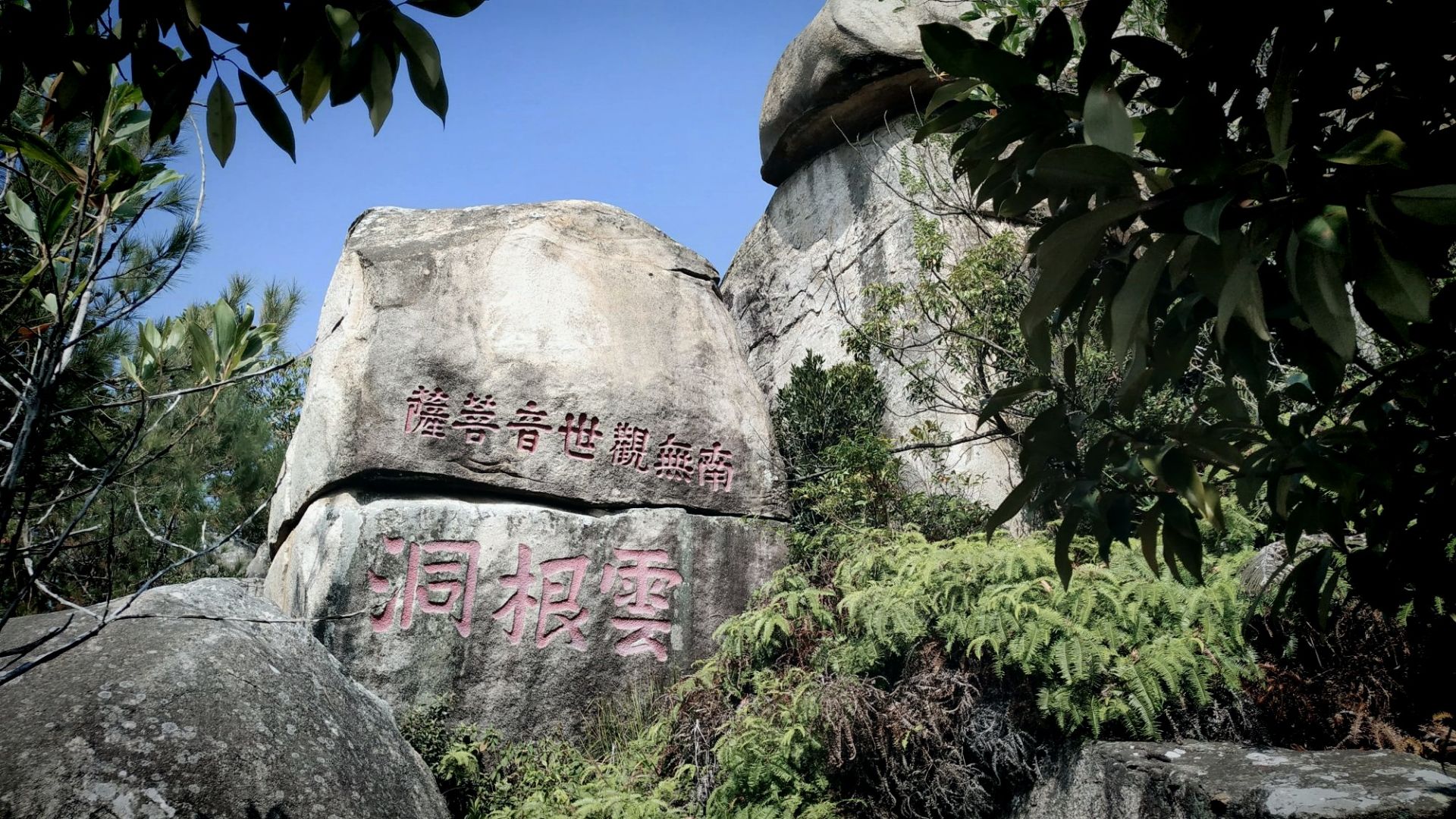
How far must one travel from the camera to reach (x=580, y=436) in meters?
6.21

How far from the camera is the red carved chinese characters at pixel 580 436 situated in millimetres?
6180

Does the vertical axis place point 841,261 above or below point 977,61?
above

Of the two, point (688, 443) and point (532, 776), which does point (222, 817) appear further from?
point (688, 443)

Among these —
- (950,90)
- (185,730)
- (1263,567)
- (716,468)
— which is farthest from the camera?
(716,468)

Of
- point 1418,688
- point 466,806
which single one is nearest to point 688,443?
point 466,806

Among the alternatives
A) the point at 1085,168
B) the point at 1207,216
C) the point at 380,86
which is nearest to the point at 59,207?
the point at 380,86

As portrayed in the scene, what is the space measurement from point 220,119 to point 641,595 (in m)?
4.85

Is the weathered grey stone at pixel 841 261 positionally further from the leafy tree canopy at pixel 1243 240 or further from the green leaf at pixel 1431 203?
the green leaf at pixel 1431 203

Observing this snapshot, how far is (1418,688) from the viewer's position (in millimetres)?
1670

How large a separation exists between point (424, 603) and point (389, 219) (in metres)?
2.90

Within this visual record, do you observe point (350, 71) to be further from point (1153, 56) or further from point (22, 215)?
point (22, 215)

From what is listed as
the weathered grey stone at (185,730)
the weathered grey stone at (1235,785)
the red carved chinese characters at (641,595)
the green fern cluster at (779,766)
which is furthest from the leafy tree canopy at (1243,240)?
the red carved chinese characters at (641,595)

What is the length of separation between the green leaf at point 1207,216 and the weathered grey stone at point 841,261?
639 centimetres

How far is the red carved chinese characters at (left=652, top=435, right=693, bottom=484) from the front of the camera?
636 cm
